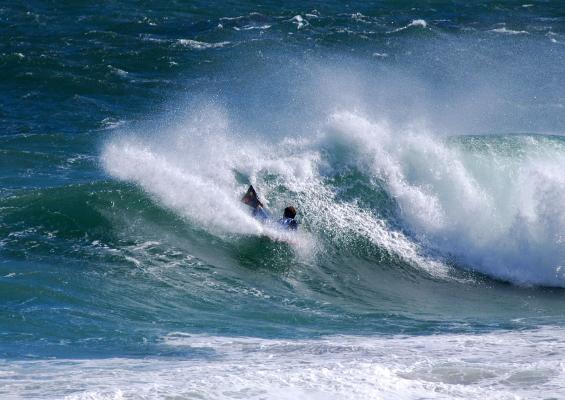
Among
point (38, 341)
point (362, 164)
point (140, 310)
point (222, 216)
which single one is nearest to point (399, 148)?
point (362, 164)

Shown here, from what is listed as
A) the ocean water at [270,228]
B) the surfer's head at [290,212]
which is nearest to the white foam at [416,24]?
the ocean water at [270,228]

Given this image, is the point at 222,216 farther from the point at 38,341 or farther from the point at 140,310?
the point at 38,341

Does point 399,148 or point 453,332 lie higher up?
point 399,148

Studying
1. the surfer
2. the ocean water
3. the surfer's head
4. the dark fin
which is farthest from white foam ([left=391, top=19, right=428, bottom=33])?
the surfer's head

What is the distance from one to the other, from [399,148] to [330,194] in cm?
235

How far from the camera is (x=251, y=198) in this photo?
1938 centimetres

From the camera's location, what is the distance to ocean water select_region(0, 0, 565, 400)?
42.6ft

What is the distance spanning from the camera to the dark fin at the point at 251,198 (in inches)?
762

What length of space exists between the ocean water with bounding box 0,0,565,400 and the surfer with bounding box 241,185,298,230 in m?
0.28

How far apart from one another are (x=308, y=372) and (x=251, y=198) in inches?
293

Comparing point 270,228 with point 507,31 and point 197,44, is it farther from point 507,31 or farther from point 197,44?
point 507,31

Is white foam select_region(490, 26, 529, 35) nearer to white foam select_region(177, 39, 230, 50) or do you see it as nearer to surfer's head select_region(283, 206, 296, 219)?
white foam select_region(177, 39, 230, 50)

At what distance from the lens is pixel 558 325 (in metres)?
16.1

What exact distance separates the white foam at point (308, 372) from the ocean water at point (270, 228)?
0.05 meters
